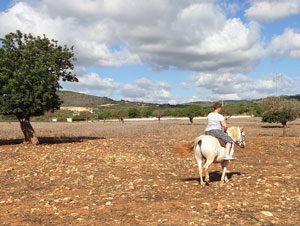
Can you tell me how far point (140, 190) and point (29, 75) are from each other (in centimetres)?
1763

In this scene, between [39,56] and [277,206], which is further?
[39,56]

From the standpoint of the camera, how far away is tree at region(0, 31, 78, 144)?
96.5 feet

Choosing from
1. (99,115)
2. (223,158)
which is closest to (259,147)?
(223,158)

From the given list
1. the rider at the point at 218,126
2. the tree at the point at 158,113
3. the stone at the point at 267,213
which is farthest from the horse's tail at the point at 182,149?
the tree at the point at 158,113

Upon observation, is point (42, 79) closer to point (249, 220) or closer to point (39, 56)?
point (39, 56)

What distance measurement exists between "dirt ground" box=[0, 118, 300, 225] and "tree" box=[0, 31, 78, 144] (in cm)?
535

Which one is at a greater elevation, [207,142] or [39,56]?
[39,56]

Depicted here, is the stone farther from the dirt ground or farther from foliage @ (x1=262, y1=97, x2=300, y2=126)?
foliage @ (x1=262, y1=97, x2=300, y2=126)

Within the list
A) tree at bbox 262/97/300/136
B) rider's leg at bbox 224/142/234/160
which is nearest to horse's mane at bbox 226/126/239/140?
rider's leg at bbox 224/142/234/160

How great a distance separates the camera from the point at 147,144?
2984 cm

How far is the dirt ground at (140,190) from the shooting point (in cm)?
1122

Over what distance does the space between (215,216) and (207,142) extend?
440 centimetres

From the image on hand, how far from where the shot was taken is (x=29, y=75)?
2933 centimetres

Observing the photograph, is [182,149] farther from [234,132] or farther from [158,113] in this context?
[158,113]
